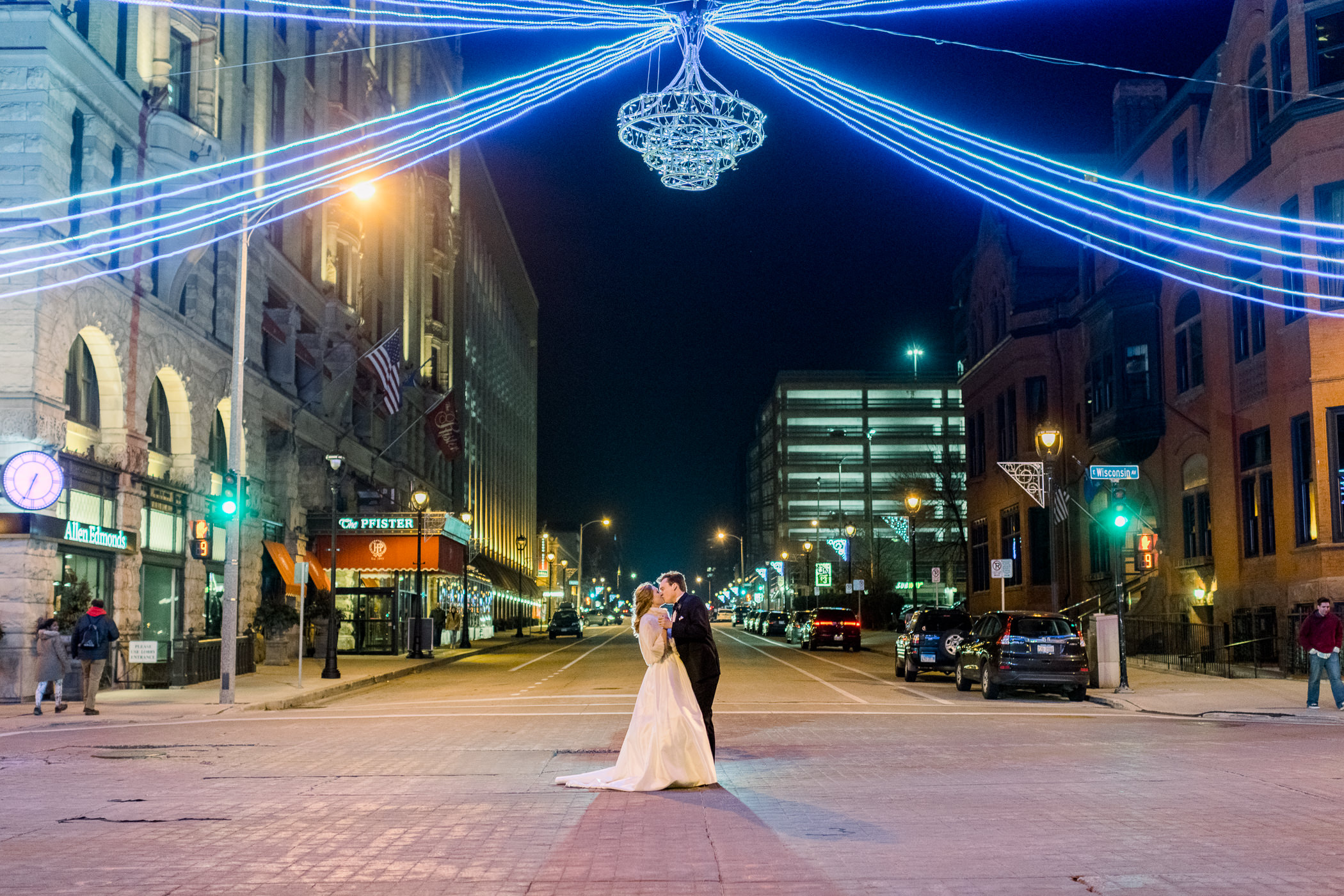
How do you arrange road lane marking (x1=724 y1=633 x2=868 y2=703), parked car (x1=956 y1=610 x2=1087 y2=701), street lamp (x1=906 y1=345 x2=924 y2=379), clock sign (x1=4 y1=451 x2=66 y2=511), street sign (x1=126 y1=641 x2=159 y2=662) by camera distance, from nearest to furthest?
clock sign (x1=4 y1=451 x2=66 y2=511) < parked car (x1=956 y1=610 x2=1087 y2=701) < street sign (x1=126 y1=641 x2=159 y2=662) < road lane marking (x1=724 y1=633 x2=868 y2=703) < street lamp (x1=906 y1=345 x2=924 y2=379)

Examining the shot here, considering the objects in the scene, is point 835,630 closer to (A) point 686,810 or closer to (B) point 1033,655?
(B) point 1033,655

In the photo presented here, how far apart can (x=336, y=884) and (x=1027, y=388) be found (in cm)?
4568

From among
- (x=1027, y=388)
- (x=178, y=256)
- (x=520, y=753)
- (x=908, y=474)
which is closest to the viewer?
(x=520, y=753)

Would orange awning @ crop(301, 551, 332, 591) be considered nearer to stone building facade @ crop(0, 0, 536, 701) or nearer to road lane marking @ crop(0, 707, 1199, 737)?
stone building facade @ crop(0, 0, 536, 701)

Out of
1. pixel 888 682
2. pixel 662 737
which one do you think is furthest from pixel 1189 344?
pixel 662 737

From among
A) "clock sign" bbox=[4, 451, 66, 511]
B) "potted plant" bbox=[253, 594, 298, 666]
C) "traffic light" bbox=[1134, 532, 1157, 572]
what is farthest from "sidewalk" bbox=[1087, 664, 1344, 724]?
"potted plant" bbox=[253, 594, 298, 666]

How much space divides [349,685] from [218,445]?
9.10 m

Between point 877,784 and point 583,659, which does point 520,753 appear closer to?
point 877,784

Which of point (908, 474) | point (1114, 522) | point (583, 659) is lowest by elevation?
point (583, 659)

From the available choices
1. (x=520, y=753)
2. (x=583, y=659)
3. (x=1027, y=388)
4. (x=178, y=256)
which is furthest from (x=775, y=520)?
(x=520, y=753)

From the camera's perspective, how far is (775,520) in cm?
13638

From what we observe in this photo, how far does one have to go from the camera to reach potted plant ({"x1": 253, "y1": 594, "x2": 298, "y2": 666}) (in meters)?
36.2

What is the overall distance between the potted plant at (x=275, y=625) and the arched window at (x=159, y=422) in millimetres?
6677

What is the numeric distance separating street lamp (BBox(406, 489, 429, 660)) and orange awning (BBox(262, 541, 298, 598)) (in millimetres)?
3732
